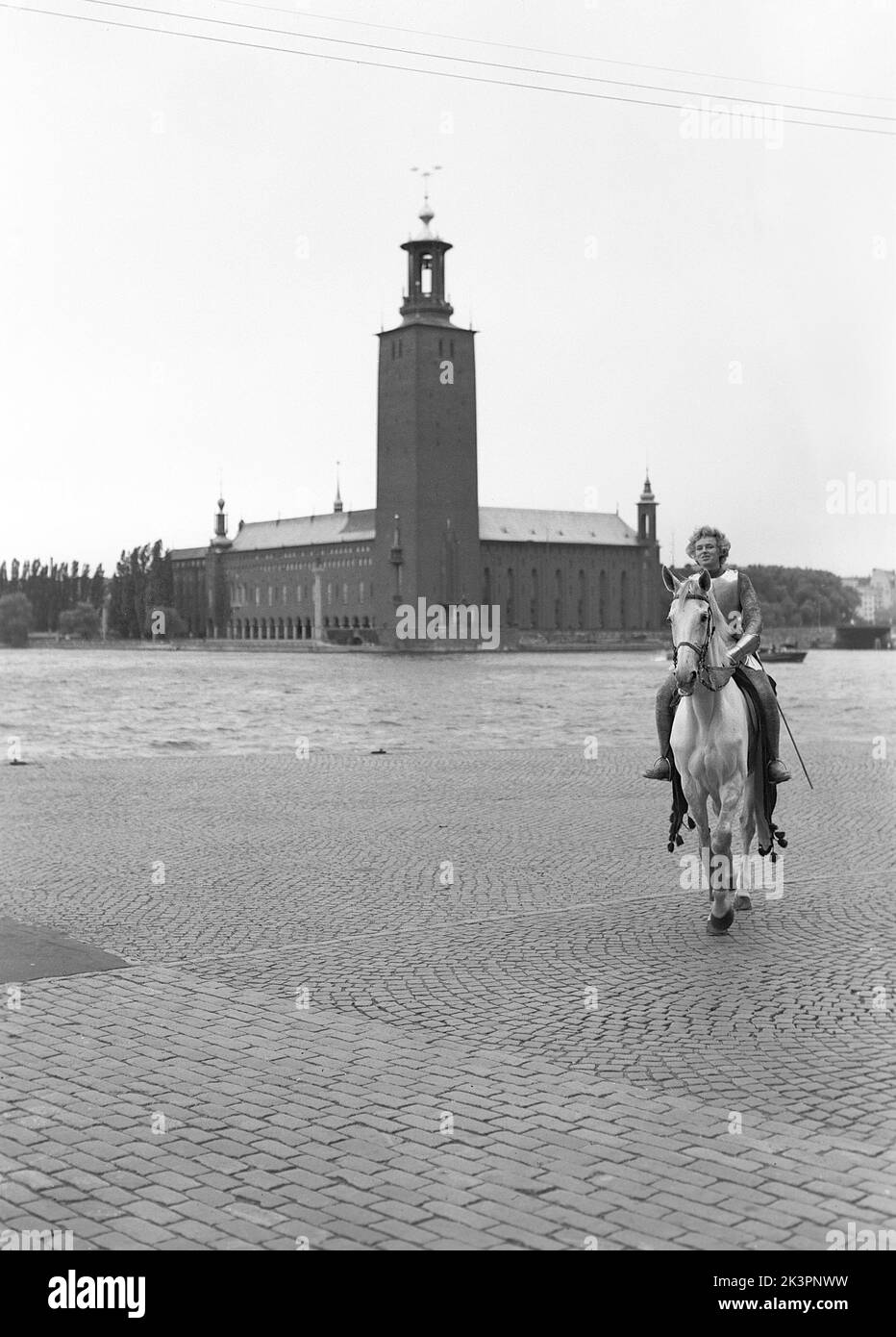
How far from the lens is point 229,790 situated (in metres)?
12.2

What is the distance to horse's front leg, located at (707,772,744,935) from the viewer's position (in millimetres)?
6379

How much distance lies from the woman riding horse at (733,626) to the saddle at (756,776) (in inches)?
1.0

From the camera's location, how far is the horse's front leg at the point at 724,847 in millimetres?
6379

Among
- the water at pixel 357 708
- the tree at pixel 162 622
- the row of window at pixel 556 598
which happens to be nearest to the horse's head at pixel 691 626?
the water at pixel 357 708

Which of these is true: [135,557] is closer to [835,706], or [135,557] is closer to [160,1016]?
[835,706]

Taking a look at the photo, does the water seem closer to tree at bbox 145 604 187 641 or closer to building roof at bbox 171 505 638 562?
building roof at bbox 171 505 638 562

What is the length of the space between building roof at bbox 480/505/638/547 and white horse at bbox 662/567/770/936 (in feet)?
338

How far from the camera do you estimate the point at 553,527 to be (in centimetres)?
11531

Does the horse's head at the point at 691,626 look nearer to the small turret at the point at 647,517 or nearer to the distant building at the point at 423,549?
the distant building at the point at 423,549

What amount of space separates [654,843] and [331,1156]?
5.72 meters

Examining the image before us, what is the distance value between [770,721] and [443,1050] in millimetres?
2762

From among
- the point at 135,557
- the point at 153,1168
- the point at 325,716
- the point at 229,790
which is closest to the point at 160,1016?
the point at 153,1168

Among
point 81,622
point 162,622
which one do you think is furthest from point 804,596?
point 81,622
